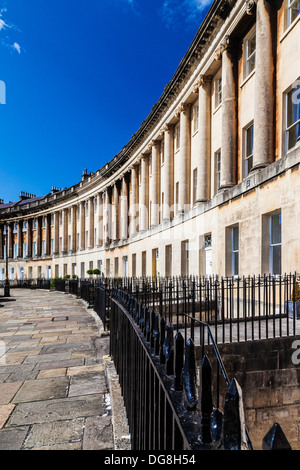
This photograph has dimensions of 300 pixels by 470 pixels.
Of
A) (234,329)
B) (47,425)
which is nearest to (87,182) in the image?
(234,329)

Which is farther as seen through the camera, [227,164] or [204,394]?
[227,164]

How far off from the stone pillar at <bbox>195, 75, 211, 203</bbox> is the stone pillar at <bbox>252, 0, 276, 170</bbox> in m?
5.21

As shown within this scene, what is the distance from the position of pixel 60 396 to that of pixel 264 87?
480 inches

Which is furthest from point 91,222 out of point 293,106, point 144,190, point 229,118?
point 293,106

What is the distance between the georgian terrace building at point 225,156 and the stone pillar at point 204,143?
0.05 m

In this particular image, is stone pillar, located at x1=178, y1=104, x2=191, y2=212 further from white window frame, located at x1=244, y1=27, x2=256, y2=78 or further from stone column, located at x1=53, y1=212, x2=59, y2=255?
stone column, located at x1=53, y1=212, x2=59, y2=255

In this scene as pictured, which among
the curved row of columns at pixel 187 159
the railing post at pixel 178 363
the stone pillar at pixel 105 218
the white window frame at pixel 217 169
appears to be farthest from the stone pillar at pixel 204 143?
the stone pillar at pixel 105 218

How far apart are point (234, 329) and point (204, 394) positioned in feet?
22.9

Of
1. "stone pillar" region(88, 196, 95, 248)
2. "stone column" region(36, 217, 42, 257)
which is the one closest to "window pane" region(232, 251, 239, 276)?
"stone pillar" region(88, 196, 95, 248)

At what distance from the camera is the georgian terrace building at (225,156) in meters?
11.3

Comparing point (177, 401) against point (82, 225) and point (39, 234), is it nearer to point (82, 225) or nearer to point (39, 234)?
point (82, 225)

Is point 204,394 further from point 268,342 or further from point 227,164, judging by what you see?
point 227,164

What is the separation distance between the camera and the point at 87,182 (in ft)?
148

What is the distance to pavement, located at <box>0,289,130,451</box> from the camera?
11.0 ft
